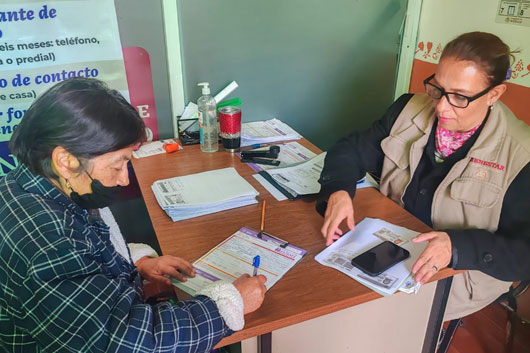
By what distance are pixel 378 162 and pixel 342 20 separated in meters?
0.87

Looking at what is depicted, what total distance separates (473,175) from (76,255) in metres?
1.08

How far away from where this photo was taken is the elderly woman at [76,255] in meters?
0.74

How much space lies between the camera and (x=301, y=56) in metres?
2.06

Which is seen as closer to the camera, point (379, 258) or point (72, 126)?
point (72, 126)

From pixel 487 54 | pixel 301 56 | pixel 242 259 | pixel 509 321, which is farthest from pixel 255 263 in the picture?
pixel 301 56

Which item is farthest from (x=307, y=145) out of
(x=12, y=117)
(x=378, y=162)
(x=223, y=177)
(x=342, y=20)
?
(x=12, y=117)

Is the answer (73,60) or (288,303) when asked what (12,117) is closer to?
(73,60)

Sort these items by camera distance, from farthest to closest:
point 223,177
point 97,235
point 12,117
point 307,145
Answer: point 307,145
point 12,117
point 223,177
point 97,235

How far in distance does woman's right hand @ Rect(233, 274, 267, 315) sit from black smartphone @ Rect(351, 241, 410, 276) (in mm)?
267

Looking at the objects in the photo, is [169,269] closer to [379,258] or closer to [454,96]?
[379,258]

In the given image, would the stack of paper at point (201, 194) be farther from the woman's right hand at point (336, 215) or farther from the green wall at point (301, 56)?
the green wall at point (301, 56)

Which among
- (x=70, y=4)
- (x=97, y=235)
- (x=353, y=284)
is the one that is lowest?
(x=353, y=284)

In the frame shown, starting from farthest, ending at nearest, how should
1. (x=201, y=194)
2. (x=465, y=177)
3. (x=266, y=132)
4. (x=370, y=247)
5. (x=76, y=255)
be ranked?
1. (x=266, y=132)
2. (x=201, y=194)
3. (x=465, y=177)
4. (x=370, y=247)
5. (x=76, y=255)

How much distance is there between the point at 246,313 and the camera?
0.92 metres
